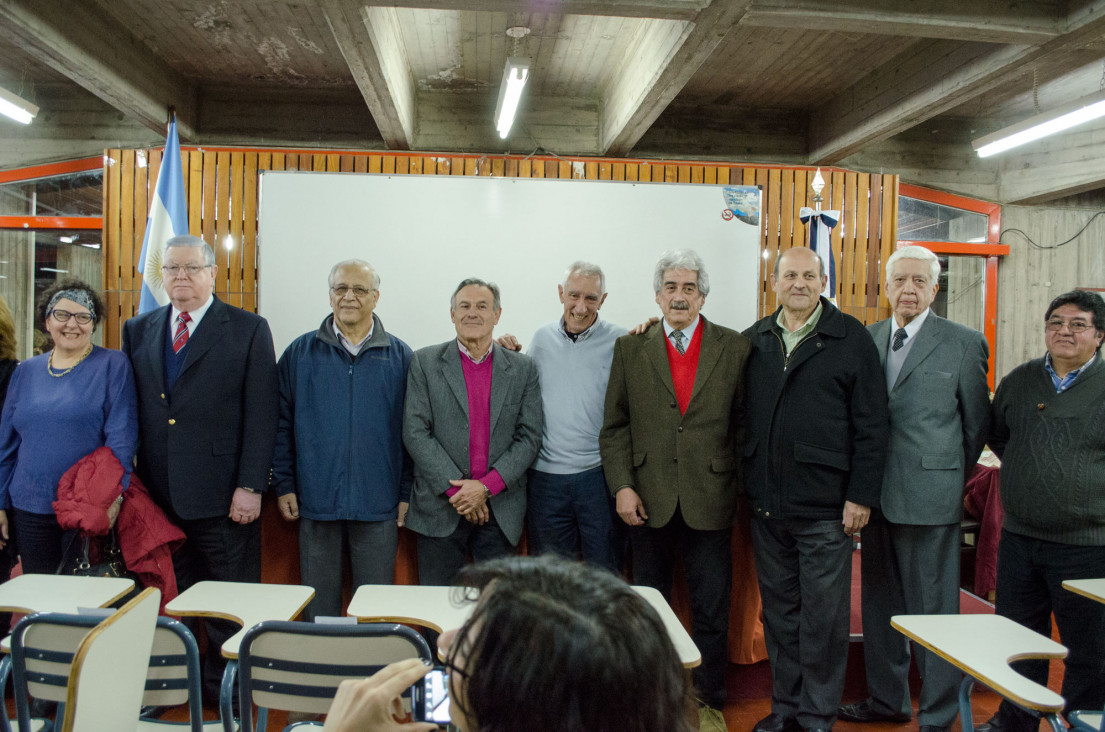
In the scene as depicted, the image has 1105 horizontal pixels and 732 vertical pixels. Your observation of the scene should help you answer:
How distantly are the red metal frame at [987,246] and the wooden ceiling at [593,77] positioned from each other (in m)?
0.15

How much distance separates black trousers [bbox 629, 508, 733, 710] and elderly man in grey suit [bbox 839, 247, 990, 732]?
605mm

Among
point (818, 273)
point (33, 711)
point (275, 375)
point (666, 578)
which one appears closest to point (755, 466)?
point (666, 578)

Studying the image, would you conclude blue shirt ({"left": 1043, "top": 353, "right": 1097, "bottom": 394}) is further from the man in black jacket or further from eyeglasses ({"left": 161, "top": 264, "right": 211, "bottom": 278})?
eyeglasses ({"left": 161, "top": 264, "right": 211, "bottom": 278})

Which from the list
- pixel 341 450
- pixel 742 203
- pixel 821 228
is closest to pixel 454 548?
pixel 341 450

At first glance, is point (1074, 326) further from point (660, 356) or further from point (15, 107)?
point (15, 107)

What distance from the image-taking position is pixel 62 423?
2449mm

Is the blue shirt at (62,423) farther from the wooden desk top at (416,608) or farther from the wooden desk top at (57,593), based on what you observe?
the wooden desk top at (416,608)

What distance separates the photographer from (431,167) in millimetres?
6125

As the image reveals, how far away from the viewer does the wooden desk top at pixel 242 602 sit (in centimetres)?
182

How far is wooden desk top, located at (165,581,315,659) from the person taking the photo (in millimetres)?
1819

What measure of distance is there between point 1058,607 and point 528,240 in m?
4.33

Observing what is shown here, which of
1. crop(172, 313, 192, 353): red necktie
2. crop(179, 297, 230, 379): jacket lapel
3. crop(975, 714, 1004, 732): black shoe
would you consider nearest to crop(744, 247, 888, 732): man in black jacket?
crop(975, 714, 1004, 732): black shoe

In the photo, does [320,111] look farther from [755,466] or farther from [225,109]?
[755,466]

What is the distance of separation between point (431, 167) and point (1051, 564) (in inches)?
212
